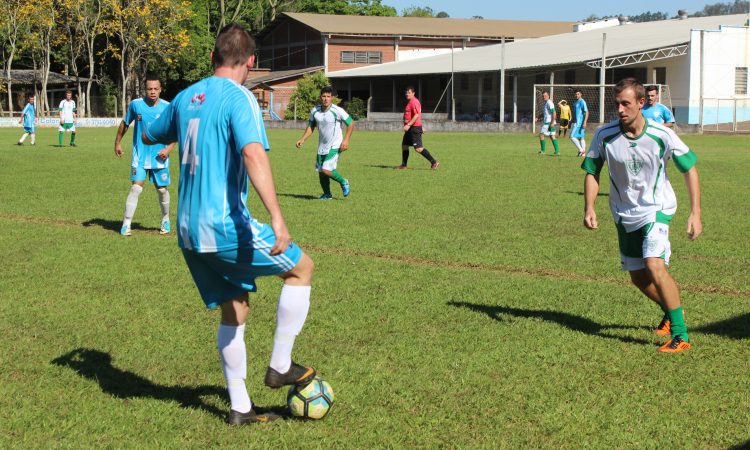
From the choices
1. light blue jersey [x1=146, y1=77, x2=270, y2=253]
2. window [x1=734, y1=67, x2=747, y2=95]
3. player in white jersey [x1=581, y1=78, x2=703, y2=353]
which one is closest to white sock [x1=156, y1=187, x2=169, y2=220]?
player in white jersey [x1=581, y1=78, x2=703, y2=353]

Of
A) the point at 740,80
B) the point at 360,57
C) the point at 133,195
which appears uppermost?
the point at 360,57

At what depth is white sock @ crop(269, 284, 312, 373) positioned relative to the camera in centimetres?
458

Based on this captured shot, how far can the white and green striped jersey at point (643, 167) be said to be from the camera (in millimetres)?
6109

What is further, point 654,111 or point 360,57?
point 360,57

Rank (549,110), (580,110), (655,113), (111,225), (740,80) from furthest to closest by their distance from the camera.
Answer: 1. (740,80)
2. (549,110)
3. (580,110)
4. (655,113)
5. (111,225)

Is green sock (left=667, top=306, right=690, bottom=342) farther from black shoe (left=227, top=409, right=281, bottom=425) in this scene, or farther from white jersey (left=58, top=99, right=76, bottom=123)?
white jersey (left=58, top=99, right=76, bottom=123)

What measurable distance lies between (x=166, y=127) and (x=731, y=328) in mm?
4475

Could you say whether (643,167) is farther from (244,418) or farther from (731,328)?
(244,418)

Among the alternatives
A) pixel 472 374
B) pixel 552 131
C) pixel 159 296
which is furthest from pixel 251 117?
pixel 552 131

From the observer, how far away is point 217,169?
170 inches

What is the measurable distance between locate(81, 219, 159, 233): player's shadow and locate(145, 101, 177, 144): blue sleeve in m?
7.51

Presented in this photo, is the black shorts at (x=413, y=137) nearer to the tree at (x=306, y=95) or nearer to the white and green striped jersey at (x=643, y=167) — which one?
the white and green striped jersey at (x=643, y=167)

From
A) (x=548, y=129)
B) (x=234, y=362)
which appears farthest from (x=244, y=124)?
(x=548, y=129)

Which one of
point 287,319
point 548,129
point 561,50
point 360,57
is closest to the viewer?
point 287,319
